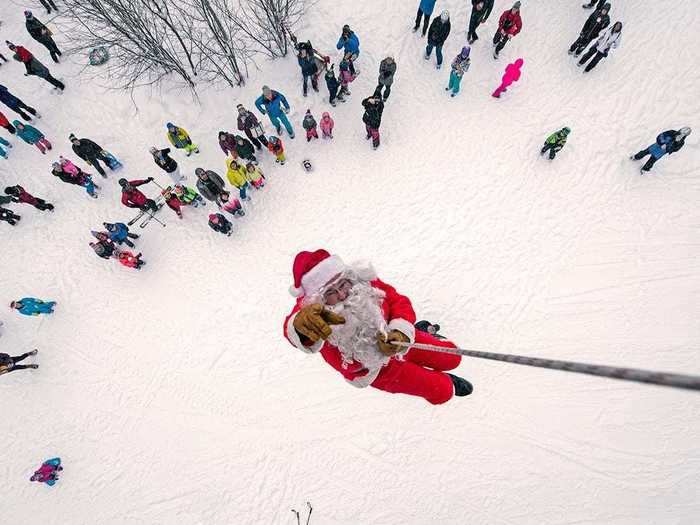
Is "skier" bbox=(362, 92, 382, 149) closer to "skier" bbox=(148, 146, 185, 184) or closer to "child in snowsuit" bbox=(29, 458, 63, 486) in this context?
"skier" bbox=(148, 146, 185, 184)

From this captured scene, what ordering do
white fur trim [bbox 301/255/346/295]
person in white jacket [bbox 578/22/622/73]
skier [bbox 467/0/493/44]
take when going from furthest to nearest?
skier [bbox 467/0/493/44], person in white jacket [bbox 578/22/622/73], white fur trim [bbox 301/255/346/295]

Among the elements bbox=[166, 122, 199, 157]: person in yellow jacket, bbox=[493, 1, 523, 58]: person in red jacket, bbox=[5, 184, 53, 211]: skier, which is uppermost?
bbox=[493, 1, 523, 58]: person in red jacket

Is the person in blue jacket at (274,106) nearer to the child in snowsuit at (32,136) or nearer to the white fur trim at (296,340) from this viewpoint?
the child in snowsuit at (32,136)

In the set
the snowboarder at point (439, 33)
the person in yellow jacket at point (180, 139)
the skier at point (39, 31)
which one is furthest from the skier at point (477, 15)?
the skier at point (39, 31)

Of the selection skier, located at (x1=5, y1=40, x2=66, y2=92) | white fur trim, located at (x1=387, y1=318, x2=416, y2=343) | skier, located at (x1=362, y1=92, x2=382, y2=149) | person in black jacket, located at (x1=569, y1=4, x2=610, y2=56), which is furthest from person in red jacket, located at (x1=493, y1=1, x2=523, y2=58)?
skier, located at (x1=5, y1=40, x2=66, y2=92)

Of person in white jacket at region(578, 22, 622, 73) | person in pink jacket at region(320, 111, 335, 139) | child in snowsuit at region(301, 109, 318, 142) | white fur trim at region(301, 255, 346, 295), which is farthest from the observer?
person in pink jacket at region(320, 111, 335, 139)

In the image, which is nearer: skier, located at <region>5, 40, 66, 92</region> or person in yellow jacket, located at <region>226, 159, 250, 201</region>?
person in yellow jacket, located at <region>226, 159, 250, 201</region>
